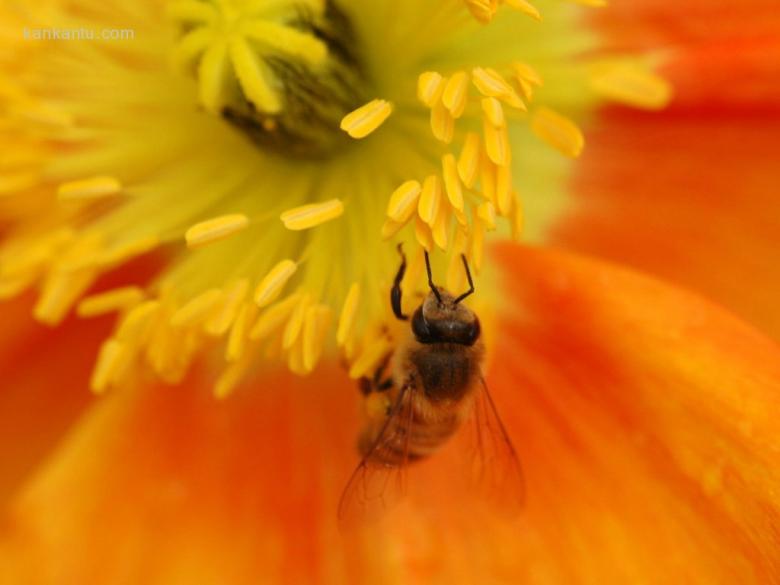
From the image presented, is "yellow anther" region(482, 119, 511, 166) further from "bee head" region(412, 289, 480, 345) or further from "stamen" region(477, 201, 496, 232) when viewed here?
"bee head" region(412, 289, 480, 345)

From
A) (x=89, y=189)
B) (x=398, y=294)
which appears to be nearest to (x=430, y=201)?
(x=398, y=294)

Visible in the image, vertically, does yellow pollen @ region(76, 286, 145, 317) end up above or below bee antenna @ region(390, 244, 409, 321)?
A: above

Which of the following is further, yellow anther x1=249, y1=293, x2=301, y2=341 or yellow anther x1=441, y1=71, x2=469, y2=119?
yellow anther x1=249, y1=293, x2=301, y2=341

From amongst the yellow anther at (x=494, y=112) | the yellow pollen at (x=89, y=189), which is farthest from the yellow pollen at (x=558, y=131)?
the yellow pollen at (x=89, y=189)

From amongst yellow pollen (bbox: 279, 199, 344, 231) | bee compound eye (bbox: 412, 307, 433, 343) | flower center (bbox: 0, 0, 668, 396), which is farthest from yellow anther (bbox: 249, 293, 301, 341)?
bee compound eye (bbox: 412, 307, 433, 343)

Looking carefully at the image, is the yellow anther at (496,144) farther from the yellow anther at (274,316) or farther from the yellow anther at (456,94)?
the yellow anther at (274,316)

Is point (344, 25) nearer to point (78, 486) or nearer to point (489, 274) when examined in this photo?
point (489, 274)
